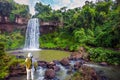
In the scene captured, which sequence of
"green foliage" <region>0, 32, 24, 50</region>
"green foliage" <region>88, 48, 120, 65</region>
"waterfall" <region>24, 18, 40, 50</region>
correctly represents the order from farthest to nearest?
"waterfall" <region>24, 18, 40, 50</region> → "green foliage" <region>0, 32, 24, 50</region> → "green foliage" <region>88, 48, 120, 65</region>

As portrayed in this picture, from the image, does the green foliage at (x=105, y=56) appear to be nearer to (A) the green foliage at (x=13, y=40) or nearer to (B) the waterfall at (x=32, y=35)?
(B) the waterfall at (x=32, y=35)

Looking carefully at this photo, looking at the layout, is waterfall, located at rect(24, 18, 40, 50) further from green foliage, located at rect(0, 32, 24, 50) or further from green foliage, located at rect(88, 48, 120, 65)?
green foliage, located at rect(88, 48, 120, 65)

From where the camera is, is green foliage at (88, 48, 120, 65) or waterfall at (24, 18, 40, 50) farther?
waterfall at (24, 18, 40, 50)

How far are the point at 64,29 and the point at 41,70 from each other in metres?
26.5

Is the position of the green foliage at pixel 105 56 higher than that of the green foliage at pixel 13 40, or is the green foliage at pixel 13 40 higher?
the green foliage at pixel 13 40

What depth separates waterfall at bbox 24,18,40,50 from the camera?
146 feet

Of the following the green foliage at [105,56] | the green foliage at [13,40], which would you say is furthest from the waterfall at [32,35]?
the green foliage at [105,56]

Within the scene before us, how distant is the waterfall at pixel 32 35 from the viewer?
44506 mm

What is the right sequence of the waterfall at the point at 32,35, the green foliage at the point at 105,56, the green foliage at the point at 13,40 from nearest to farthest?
the green foliage at the point at 105,56 → the green foliage at the point at 13,40 → the waterfall at the point at 32,35

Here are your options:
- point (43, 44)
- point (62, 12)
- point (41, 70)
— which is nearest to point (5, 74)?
point (41, 70)

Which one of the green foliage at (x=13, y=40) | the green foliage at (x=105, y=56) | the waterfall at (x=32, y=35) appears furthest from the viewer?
the waterfall at (x=32, y=35)

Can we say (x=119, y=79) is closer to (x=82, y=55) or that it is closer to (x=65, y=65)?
(x=65, y=65)

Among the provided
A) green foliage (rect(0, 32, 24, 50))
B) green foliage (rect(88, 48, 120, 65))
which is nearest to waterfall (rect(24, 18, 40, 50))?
green foliage (rect(0, 32, 24, 50))

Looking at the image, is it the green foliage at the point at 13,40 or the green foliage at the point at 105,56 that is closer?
the green foliage at the point at 105,56
